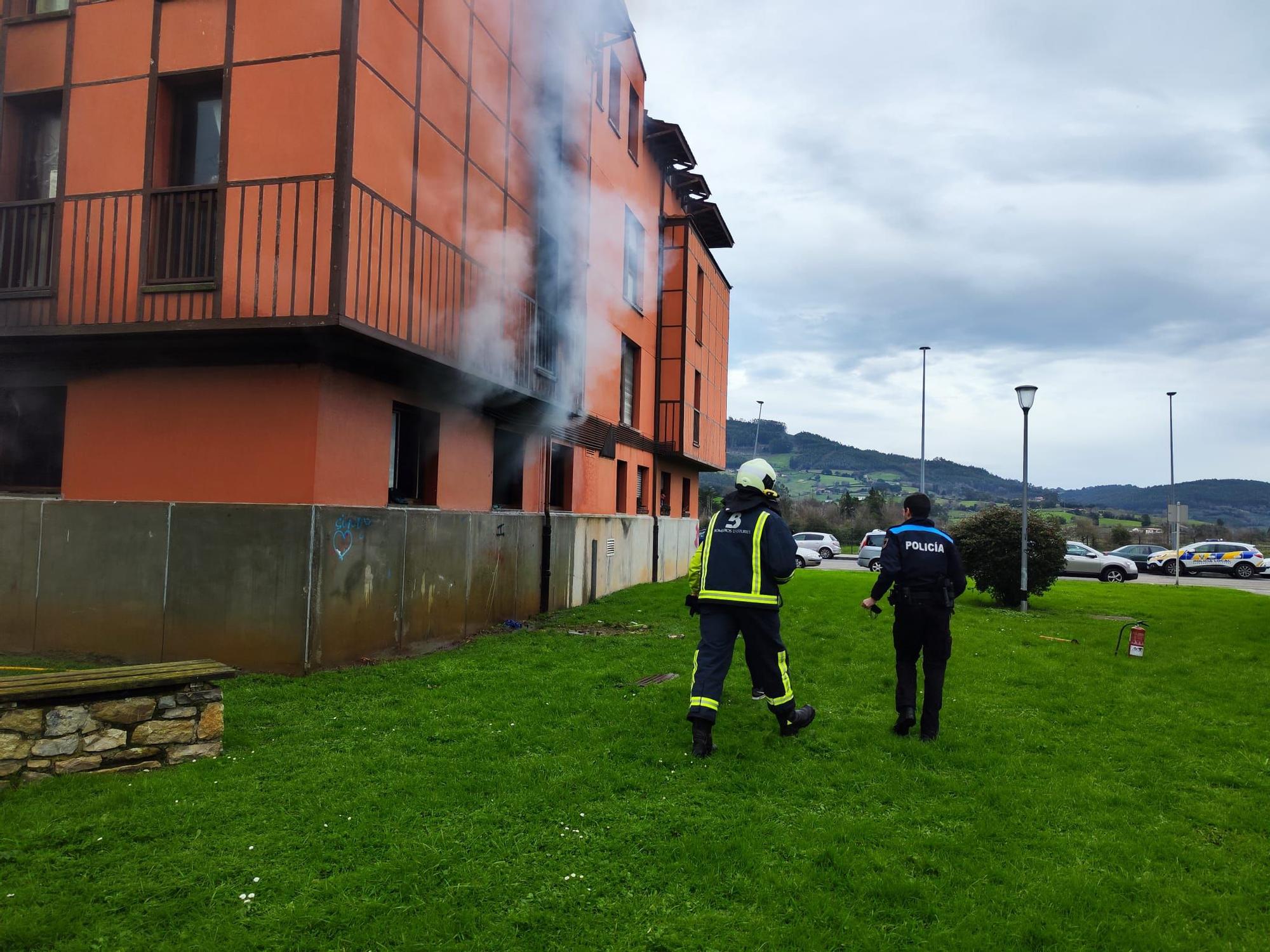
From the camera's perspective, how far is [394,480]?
898 centimetres

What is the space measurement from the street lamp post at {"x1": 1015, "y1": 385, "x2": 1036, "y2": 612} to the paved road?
10.5 m

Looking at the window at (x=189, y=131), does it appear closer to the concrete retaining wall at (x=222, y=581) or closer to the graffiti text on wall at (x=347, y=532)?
the concrete retaining wall at (x=222, y=581)

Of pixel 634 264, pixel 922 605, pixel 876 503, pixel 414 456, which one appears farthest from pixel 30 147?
pixel 876 503

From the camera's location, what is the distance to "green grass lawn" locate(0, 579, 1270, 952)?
3.06 meters

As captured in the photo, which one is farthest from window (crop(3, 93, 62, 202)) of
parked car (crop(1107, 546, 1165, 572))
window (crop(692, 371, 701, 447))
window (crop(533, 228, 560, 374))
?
parked car (crop(1107, 546, 1165, 572))

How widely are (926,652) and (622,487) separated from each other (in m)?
11.5

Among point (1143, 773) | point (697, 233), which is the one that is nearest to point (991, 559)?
point (697, 233)

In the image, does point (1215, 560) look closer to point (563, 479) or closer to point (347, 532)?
point (563, 479)

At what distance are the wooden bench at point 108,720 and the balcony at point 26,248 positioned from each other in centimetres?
536

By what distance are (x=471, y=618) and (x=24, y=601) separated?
4393 mm

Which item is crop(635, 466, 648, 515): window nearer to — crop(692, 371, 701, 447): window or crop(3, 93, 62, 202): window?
crop(692, 371, 701, 447): window

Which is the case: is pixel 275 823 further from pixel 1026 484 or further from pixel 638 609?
pixel 1026 484

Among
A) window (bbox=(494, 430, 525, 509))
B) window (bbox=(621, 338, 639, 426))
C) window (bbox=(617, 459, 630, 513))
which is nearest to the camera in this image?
window (bbox=(494, 430, 525, 509))

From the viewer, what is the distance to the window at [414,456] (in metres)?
9.01
